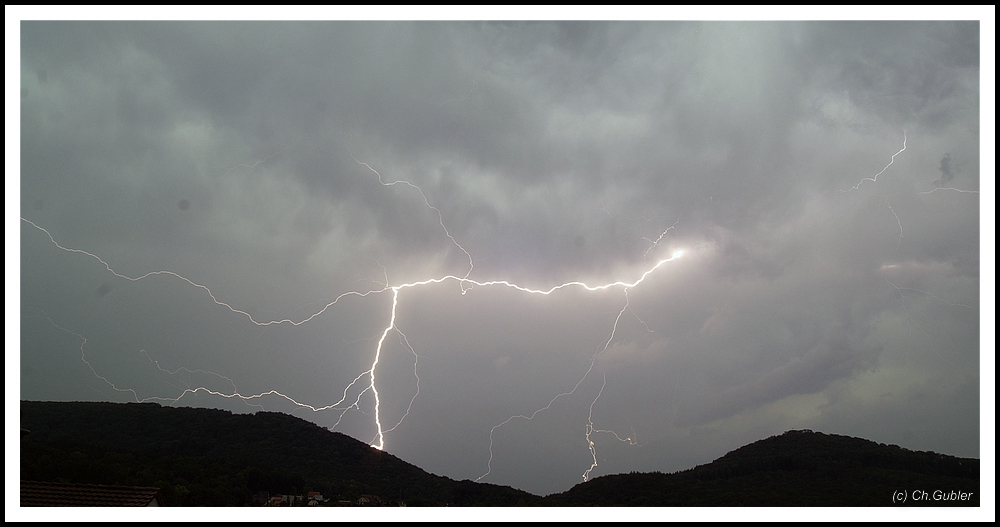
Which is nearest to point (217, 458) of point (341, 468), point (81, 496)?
point (341, 468)

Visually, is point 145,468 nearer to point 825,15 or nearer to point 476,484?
point 476,484

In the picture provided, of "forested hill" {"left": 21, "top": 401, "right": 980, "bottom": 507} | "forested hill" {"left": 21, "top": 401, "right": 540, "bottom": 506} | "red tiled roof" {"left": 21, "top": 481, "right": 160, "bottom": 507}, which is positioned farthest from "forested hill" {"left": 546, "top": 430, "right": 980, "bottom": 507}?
"red tiled roof" {"left": 21, "top": 481, "right": 160, "bottom": 507}

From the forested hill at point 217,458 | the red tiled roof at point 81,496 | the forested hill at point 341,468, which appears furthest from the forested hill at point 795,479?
the red tiled roof at point 81,496

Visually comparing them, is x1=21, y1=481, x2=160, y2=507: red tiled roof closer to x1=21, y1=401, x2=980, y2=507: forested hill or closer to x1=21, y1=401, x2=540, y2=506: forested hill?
x1=21, y1=401, x2=980, y2=507: forested hill

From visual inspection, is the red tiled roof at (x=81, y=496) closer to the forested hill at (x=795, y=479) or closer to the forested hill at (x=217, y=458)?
the forested hill at (x=217, y=458)

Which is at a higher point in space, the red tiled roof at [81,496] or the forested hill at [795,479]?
the red tiled roof at [81,496]

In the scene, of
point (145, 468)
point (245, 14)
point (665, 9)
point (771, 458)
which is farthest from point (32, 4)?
point (771, 458)

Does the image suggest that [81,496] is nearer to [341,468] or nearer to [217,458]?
[217,458]

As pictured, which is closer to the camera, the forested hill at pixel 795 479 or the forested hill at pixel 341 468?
the forested hill at pixel 341 468
